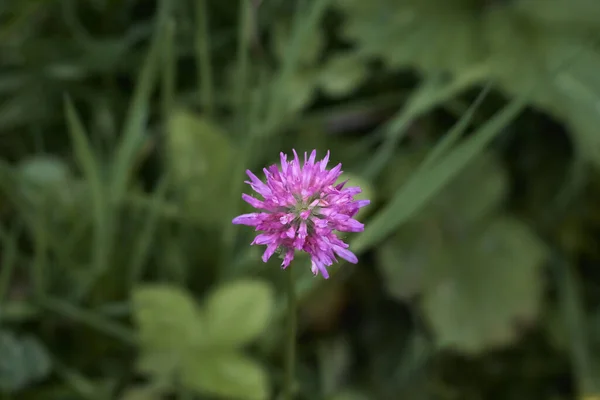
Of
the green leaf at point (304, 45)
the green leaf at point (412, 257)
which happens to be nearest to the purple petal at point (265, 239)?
the green leaf at point (412, 257)

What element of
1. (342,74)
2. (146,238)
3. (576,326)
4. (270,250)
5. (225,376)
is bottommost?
(270,250)

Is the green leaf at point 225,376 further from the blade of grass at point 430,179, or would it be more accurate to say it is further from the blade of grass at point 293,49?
the blade of grass at point 293,49

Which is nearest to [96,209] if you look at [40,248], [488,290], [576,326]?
[40,248]

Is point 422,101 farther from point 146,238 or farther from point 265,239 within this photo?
point 265,239

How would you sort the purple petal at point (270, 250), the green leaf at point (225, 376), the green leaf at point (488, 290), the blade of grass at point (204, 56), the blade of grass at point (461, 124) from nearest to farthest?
1. the purple petal at point (270, 250)
2. the blade of grass at point (461, 124)
3. the green leaf at point (225, 376)
4. the blade of grass at point (204, 56)
5. the green leaf at point (488, 290)

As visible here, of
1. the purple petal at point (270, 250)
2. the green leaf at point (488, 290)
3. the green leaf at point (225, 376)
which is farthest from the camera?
the green leaf at point (488, 290)

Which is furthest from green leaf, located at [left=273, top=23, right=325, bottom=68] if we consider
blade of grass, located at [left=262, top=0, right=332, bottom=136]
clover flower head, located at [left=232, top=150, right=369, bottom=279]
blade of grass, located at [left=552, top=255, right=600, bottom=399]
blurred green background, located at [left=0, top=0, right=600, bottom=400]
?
clover flower head, located at [left=232, top=150, right=369, bottom=279]

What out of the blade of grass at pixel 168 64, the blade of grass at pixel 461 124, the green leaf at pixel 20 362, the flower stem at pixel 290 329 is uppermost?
the blade of grass at pixel 168 64
